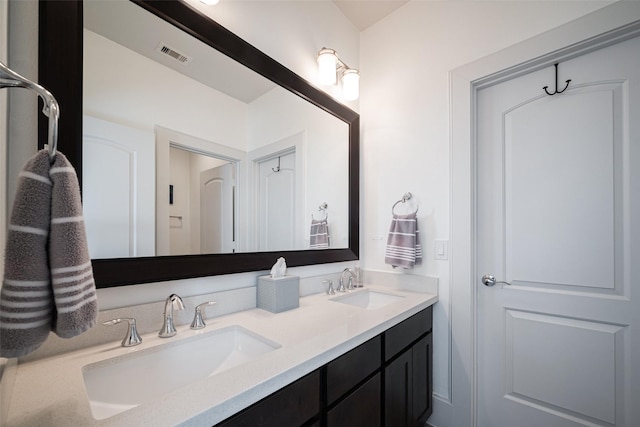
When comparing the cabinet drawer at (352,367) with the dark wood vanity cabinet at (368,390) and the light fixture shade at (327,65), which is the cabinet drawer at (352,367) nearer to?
the dark wood vanity cabinet at (368,390)

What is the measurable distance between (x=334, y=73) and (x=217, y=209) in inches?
44.6

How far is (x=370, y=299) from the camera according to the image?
1.75 metres

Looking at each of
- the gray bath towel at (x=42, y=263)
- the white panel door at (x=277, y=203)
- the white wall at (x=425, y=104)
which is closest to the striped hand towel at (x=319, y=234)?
the white panel door at (x=277, y=203)

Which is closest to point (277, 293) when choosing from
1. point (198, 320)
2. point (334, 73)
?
point (198, 320)

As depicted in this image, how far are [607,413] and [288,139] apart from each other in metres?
2.02

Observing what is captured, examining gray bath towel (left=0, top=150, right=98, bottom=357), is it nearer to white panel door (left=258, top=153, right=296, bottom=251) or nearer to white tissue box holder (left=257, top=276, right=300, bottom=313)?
white tissue box holder (left=257, top=276, right=300, bottom=313)

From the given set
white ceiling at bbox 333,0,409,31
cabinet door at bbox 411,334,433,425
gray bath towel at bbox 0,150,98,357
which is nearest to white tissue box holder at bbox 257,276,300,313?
cabinet door at bbox 411,334,433,425

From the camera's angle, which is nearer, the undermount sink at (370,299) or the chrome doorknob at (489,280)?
the chrome doorknob at (489,280)

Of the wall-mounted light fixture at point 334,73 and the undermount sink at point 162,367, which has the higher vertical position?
the wall-mounted light fixture at point 334,73

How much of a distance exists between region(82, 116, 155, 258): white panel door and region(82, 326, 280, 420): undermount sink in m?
0.34

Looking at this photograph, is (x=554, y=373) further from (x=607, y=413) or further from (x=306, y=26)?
(x=306, y=26)

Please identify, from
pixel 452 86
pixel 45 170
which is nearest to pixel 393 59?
pixel 452 86

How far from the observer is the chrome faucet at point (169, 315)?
897mm

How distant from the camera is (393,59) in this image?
187 cm
